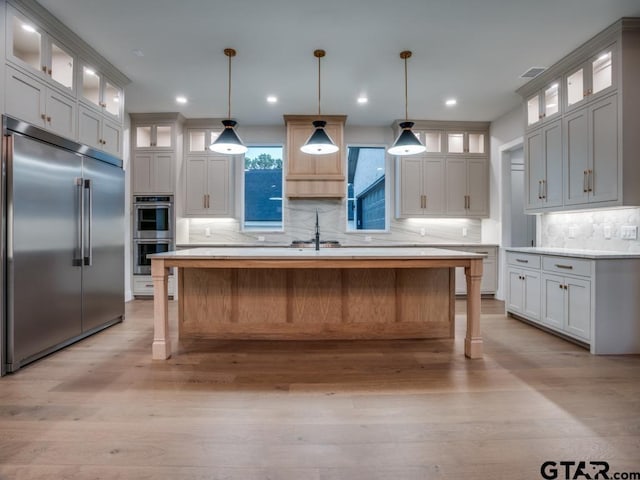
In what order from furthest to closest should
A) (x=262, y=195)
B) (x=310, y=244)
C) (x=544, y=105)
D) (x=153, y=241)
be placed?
1. (x=262, y=195)
2. (x=310, y=244)
3. (x=153, y=241)
4. (x=544, y=105)

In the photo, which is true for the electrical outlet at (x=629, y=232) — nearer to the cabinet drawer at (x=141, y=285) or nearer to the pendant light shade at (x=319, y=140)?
the pendant light shade at (x=319, y=140)

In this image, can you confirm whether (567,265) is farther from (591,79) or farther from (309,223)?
(309,223)

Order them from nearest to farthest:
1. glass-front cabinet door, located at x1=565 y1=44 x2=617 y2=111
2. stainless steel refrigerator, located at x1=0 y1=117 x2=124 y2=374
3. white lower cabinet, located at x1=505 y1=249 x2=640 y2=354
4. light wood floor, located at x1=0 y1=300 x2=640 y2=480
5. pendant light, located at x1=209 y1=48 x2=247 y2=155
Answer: light wood floor, located at x1=0 y1=300 x2=640 y2=480
stainless steel refrigerator, located at x1=0 y1=117 x2=124 y2=374
white lower cabinet, located at x1=505 y1=249 x2=640 y2=354
glass-front cabinet door, located at x1=565 y1=44 x2=617 y2=111
pendant light, located at x1=209 y1=48 x2=247 y2=155

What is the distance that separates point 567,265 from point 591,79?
1.85 m

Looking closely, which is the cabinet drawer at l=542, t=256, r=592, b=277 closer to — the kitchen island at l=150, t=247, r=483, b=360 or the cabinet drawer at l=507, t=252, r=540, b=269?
the cabinet drawer at l=507, t=252, r=540, b=269

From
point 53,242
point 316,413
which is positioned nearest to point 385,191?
point 316,413

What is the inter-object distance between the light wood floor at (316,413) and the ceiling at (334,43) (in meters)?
2.92

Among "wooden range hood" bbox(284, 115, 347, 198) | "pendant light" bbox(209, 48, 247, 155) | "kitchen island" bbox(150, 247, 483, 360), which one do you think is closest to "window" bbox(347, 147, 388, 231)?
"wooden range hood" bbox(284, 115, 347, 198)

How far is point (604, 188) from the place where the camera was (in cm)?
315

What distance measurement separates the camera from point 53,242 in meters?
2.88

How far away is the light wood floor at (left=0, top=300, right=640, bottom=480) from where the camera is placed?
5.05 ft

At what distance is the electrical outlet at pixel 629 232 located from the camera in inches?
124

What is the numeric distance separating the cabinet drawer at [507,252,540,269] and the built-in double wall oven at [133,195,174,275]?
473 centimetres

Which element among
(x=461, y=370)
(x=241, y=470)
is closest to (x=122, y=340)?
(x=241, y=470)
